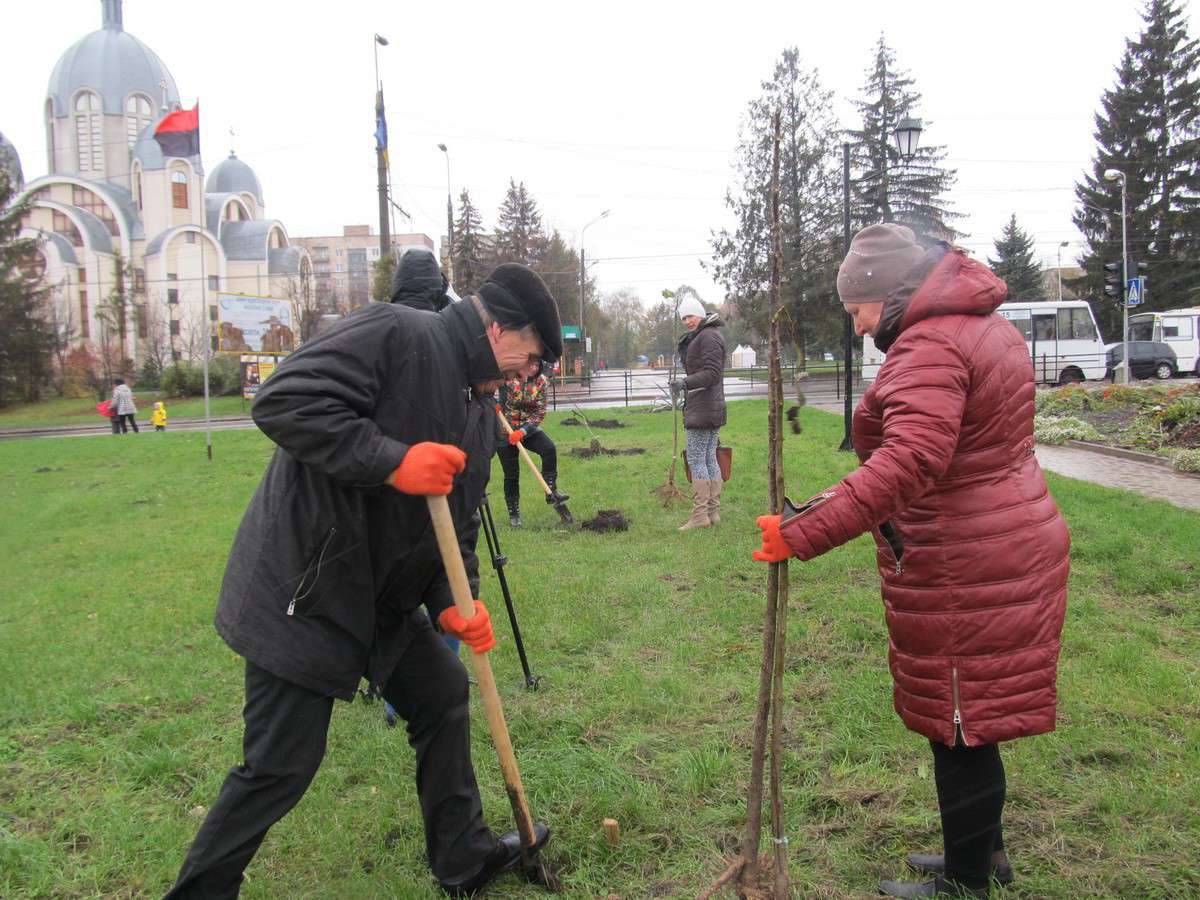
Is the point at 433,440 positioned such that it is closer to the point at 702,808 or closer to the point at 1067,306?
the point at 702,808

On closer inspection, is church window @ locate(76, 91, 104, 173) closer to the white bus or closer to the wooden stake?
the white bus

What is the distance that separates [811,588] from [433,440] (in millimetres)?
3873

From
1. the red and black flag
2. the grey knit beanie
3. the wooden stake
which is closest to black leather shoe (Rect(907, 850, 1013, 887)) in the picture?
the wooden stake

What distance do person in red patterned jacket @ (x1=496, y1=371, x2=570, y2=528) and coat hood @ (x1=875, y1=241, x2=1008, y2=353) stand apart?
5.28 meters

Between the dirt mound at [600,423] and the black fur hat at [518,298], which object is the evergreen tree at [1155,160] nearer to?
the dirt mound at [600,423]

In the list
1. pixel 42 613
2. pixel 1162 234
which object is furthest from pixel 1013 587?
pixel 1162 234

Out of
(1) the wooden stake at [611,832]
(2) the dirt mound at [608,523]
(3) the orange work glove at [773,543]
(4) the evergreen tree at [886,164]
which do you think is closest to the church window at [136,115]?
(4) the evergreen tree at [886,164]

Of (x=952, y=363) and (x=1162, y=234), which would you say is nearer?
(x=952, y=363)

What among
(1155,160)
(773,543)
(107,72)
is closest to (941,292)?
(773,543)

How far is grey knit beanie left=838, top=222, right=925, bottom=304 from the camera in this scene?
2387 millimetres

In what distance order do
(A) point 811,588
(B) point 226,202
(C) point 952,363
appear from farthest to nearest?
(B) point 226,202 → (A) point 811,588 → (C) point 952,363

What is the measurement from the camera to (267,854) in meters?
2.96

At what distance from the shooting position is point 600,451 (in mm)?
13359

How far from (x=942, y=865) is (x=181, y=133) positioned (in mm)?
17953
